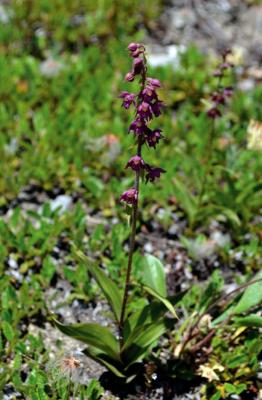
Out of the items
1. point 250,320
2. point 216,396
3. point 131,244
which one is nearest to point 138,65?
point 131,244

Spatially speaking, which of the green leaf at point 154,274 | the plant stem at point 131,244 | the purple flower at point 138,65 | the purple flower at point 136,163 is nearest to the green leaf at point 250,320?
the green leaf at point 154,274

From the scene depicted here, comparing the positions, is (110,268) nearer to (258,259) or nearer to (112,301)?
(112,301)

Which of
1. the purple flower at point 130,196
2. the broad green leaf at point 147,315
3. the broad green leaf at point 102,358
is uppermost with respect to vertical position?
the purple flower at point 130,196

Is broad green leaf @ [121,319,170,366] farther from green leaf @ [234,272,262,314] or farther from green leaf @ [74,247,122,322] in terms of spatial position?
green leaf @ [234,272,262,314]

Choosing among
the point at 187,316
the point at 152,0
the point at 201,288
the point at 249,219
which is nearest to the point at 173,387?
the point at 187,316

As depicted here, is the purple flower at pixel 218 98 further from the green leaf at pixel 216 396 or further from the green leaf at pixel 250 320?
the green leaf at pixel 216 396

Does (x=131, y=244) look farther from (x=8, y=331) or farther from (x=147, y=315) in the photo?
(x=8, y=331)
